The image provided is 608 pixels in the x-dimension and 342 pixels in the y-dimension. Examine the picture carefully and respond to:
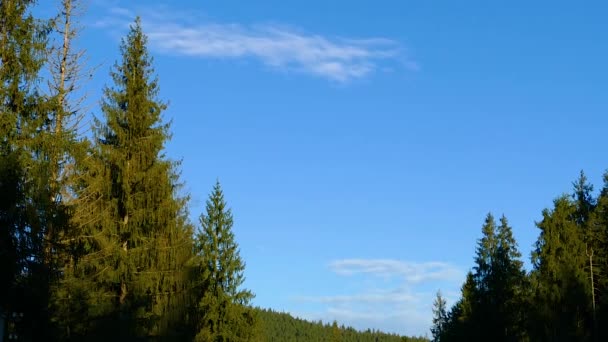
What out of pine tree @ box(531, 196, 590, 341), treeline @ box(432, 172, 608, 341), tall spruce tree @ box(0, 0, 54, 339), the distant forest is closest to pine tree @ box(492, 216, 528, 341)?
treeline @ box(432, 172, 608, 341)

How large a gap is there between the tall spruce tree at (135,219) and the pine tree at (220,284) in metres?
12.1

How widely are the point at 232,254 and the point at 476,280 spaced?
23.3 meters

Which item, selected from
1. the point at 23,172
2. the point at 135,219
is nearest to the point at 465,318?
the point at 135,219

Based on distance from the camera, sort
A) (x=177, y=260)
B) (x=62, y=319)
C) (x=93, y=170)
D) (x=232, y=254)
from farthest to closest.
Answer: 1. (x=232, y=254)
2. (x=177, y=260)
3. (x=93, y=170)
4. (x=62, y=319)

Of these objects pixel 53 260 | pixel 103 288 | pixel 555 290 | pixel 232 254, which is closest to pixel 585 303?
pixel 555 290

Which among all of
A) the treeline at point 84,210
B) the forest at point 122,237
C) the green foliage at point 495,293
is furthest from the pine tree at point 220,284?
the green foliage at point 495,293

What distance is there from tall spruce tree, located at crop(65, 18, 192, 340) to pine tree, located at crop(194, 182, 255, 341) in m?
12.1

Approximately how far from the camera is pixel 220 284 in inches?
1848

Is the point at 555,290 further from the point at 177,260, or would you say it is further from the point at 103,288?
the point at 103,288

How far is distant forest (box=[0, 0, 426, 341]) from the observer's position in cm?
2086

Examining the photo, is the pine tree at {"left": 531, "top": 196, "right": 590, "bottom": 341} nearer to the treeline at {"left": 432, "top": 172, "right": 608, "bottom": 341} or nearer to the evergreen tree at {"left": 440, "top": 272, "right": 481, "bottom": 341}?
the treeline at {"left": 432, "top": 172, "right": 608, "bottom": 341}

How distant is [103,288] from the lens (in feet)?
96.7

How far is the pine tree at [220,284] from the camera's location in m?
45.2

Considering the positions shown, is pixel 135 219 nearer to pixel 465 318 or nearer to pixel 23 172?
pixel 23 172
